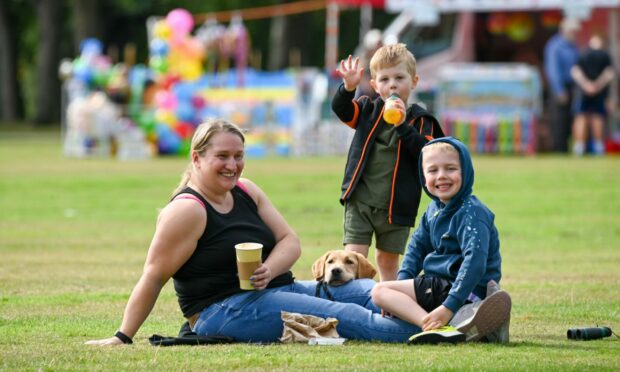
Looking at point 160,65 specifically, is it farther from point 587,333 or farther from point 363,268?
point 587,333

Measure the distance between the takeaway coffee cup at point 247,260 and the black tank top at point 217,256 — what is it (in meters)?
0.15

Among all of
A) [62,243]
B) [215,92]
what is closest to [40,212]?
[62,243]

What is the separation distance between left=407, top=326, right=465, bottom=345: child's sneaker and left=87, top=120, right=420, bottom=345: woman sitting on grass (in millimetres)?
209

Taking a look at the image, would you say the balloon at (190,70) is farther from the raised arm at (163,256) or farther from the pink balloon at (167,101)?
the raised arm at (163,256)

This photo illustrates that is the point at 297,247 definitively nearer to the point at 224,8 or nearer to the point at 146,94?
the point at 146,94

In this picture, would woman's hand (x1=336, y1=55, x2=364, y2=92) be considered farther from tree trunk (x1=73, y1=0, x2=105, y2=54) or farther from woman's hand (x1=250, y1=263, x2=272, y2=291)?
tree trunk (x1=73, y1=0, x2=105, y2=54)

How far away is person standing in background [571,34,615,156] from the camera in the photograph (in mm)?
25516

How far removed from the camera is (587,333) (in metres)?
7.05

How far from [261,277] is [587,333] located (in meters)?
1.75

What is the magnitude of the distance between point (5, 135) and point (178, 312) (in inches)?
1455

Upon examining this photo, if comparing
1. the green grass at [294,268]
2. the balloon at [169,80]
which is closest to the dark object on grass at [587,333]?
the green grass at [294,268]

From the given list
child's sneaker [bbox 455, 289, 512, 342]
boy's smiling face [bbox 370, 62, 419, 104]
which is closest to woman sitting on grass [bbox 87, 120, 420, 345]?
child's sneaker [bbox 455, 289, 512, 342]

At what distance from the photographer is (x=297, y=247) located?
285 inches

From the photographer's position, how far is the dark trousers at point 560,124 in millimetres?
26453
